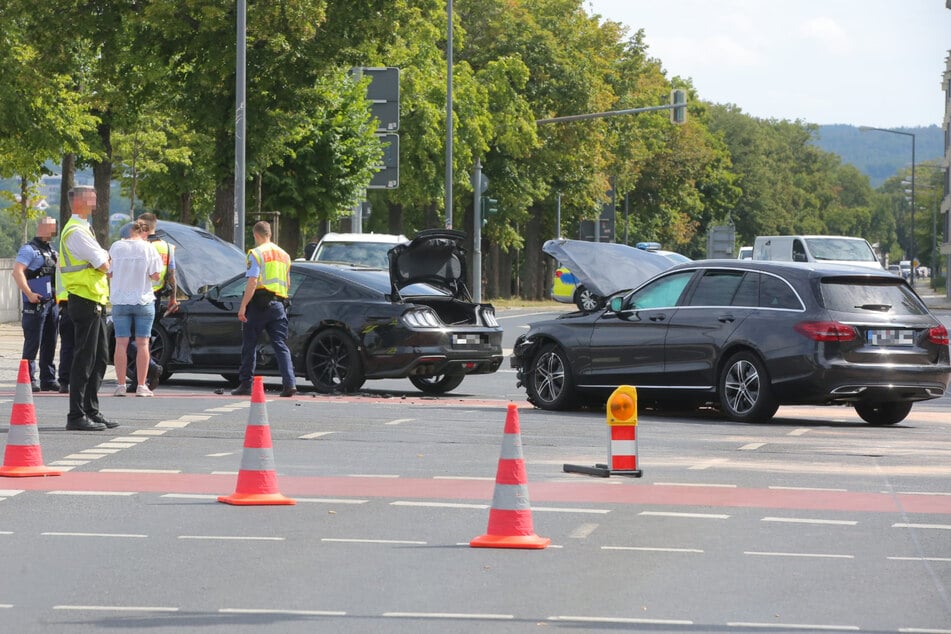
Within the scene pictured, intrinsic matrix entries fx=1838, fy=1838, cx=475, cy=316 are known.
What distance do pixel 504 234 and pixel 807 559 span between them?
55.8m

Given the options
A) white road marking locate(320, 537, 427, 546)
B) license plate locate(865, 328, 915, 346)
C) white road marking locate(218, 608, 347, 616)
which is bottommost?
white road marking locate(218, 608, 347, 616)

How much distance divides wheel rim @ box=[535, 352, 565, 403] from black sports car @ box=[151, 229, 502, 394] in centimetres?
125

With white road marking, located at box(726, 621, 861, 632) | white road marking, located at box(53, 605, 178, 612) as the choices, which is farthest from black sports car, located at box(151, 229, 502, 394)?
white road marking, located at box(726, 621, 861, 632)

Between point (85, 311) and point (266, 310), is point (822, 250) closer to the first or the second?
point (266, 310)

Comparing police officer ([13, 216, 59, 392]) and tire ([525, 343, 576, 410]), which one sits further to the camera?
police officer ([13, 216, 59, 392])

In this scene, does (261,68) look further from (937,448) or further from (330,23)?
(937,448)

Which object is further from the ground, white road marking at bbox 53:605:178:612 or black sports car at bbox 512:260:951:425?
black sports car at bbox 512:260:951:425

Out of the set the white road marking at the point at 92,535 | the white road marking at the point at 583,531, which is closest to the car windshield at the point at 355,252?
the white road marking at the point at 583,531

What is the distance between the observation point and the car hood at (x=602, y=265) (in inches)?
754

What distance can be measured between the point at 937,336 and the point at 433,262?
587 centimetres

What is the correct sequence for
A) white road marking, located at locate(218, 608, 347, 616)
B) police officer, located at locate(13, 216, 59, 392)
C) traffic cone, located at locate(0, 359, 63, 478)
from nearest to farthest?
1. white road marking, located at locate(218, 608, 347, 616)
2. traffic cone, located at locate(0, 359, 63, 478)
3. police officer, located at locate(13, 216, 59, 392)

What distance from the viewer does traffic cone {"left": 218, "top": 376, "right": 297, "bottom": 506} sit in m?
10.5

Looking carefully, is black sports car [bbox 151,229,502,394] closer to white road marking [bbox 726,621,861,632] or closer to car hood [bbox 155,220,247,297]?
car hood [bbox 155,220,247,297]

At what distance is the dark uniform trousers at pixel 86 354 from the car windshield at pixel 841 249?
25636 millimetres
